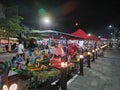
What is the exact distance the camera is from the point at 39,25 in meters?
45.5

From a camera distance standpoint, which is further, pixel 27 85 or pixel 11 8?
pixel 11 8

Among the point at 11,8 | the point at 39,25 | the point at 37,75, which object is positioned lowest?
the point at 37,75

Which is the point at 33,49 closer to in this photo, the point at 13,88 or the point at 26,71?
the point at 26,71

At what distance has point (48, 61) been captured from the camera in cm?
847

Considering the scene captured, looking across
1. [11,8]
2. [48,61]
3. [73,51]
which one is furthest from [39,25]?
[48,61]

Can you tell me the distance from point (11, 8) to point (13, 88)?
123ft

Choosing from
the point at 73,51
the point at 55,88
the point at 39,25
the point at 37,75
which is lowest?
the point at 55,88

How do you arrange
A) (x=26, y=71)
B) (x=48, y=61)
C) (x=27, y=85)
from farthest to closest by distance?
(x=48, y=61), (x=26, y=71), (x=27, y=85)

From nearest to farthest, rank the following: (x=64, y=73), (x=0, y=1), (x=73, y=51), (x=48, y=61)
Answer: (x=64, y=73) < (x=48, y=61) < (x=73, y=51) < (x=0, y=1)

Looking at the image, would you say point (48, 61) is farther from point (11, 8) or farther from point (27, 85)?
point (11, 8)

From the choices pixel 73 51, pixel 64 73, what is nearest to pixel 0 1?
pixel 73 51

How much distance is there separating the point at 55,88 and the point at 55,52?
10.7 feet

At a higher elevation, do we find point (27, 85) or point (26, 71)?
point (26, 71)

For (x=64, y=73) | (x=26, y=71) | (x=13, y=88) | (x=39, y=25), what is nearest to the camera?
(x=13, y=88)
